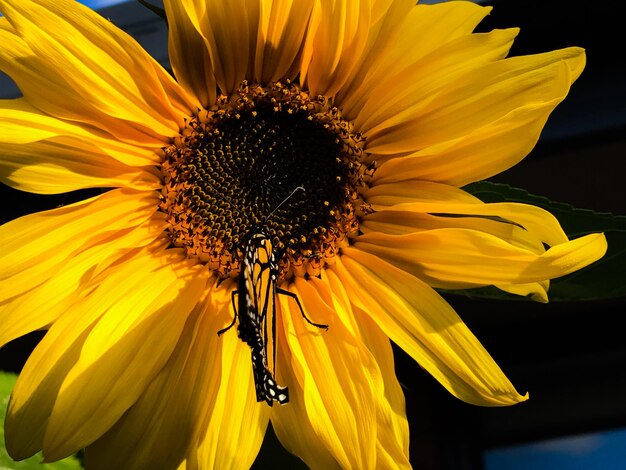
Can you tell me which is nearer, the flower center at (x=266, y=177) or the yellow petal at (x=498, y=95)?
the yellow petal at (x=498, y=95)

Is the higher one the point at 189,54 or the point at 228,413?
the point at 189,54

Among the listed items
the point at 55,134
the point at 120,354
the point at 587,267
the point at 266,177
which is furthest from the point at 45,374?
the point at 587,267

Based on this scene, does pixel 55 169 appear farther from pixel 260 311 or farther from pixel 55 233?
pixel 260 311

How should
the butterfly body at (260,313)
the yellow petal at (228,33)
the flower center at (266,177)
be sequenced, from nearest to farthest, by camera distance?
the butterfly body at (260,313), the yellow petal at (228,33), the flower center at (266,177)

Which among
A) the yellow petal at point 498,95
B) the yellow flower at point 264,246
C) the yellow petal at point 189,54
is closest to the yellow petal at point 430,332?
the yellow flower at point 264,246

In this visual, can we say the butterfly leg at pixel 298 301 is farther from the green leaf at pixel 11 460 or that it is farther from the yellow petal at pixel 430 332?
the green leaf at pixel 11 460

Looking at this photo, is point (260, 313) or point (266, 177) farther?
point (266, 177)

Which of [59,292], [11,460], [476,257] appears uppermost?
[476,257]
